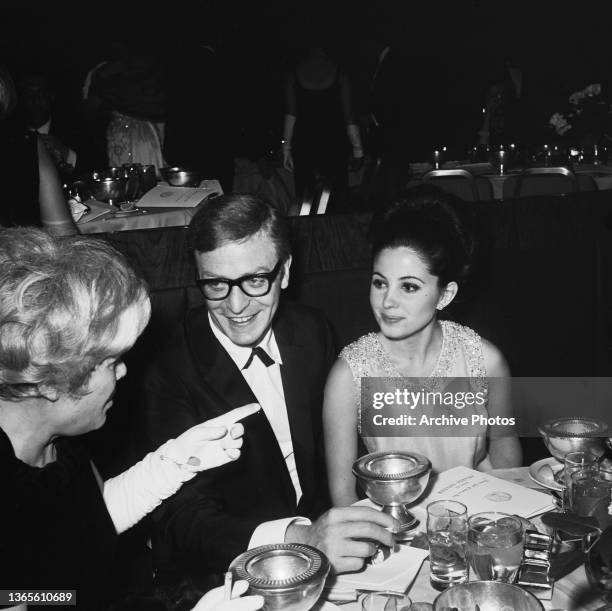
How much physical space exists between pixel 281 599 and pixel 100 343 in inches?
24.8

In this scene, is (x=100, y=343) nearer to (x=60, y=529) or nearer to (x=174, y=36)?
(x=60, y=529)

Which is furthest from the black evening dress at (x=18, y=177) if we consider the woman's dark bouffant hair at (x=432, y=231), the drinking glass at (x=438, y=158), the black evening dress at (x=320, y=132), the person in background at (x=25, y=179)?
the drinking glass at (x=438, y=158)

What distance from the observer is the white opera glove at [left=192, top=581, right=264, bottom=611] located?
1.05m

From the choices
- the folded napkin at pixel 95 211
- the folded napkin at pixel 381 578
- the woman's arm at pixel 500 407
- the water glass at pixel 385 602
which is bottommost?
the woman's arm at pixel 500 407

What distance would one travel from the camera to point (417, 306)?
227 cm

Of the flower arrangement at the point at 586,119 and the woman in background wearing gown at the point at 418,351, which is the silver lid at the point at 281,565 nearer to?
the woman in background wearing gown at the point at 418,351

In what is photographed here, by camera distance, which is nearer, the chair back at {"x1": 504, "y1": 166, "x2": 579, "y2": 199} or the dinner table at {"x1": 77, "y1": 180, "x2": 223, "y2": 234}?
the dinner table at {"x1": 77, "y1": 180, "x2": 223, "y2": 234}

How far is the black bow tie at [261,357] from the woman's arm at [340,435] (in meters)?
0.21

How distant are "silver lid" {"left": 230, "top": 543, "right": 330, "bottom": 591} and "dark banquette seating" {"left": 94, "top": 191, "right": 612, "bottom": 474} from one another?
1.80 m

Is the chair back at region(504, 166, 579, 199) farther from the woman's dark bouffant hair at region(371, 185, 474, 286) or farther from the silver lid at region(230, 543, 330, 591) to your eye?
the silver lid at region(230, 543, 330, 591)

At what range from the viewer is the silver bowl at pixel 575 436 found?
1.61 m

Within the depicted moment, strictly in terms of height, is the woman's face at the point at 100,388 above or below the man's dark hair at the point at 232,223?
below

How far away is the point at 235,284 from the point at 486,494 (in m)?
0.89

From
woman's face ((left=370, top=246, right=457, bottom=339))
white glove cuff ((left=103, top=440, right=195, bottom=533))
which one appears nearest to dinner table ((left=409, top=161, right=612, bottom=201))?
woman's face ((left=370, top=246, right=457, bottom=339))
